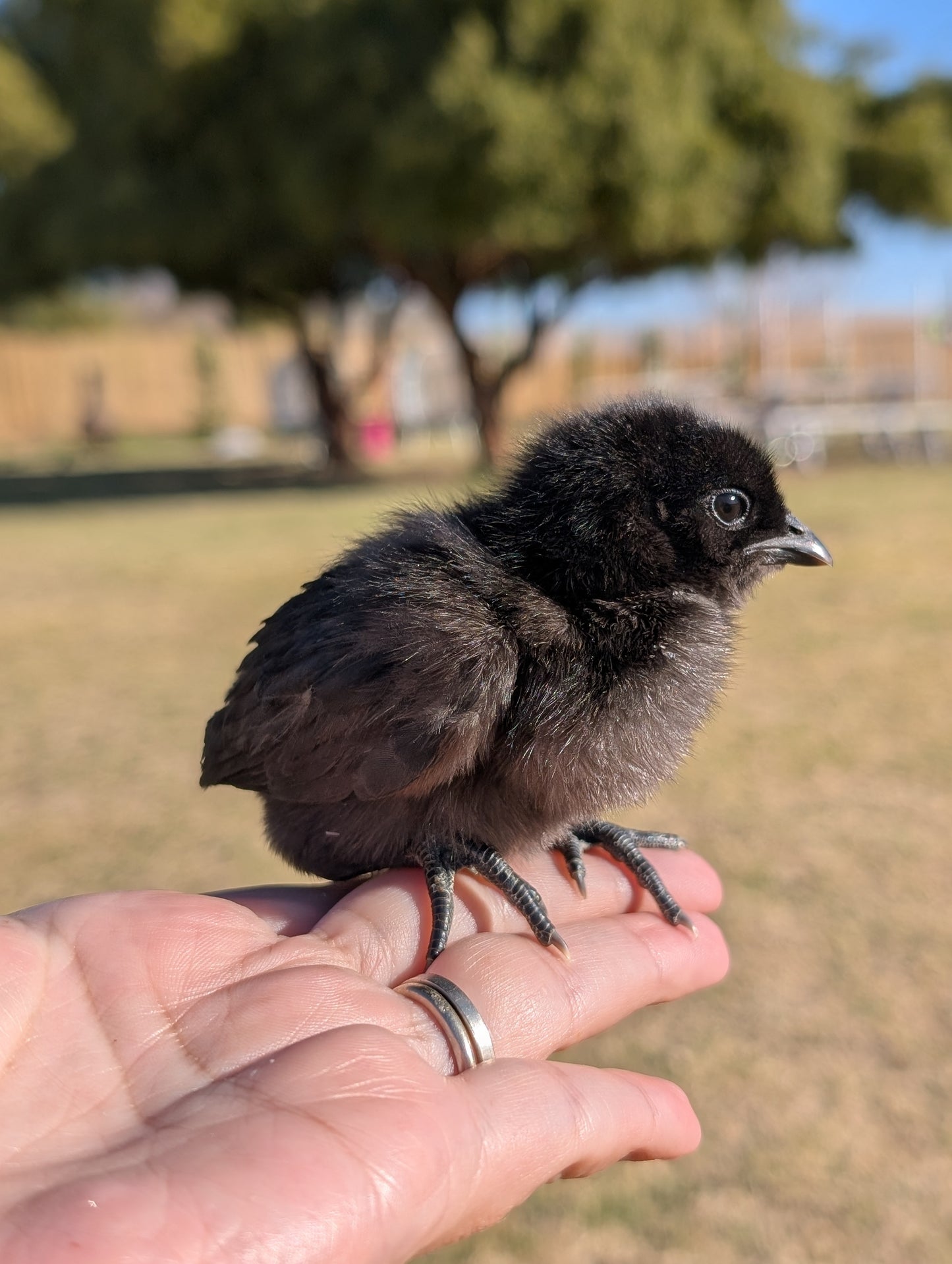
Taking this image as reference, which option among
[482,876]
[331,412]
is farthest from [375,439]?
[482,876]

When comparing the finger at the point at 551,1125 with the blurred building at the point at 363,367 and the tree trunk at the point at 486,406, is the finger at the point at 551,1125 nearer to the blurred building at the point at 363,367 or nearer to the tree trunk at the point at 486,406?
the tree trunk at the point at 486,406

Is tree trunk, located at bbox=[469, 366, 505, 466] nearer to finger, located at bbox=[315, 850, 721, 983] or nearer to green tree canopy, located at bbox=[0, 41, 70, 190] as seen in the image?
green tree canopy, located at bbox=[0, 41, 70, 190]

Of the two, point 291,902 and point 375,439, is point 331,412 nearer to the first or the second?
point 375,439

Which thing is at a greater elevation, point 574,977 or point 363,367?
point 363,367

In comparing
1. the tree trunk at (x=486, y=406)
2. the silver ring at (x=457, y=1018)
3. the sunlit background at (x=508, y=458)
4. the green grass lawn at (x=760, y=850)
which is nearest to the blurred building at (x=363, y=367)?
the sunlit background at (x=508, y=458)

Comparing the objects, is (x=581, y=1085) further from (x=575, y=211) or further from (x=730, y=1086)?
(x=575, y=211)
